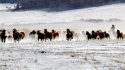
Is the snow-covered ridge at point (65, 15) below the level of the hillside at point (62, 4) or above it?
below

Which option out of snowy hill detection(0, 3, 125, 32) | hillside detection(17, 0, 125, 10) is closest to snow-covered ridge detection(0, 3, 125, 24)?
snowy hill detection(0, 3, 125, 32)

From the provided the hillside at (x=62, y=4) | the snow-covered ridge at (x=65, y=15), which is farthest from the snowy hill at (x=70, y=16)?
the hillside at (x=62, y=4)

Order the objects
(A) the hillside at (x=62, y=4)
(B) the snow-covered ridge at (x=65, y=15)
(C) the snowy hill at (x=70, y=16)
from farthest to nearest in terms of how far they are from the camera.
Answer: (A) the hillside at (x=62, y=4), (B) the snow-covered ridge at (x=65, y=15), (C) the snowy hill at (x=70, y=16)

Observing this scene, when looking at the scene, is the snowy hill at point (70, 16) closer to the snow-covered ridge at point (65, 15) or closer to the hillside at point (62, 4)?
the snow-covered ridge at point (65, 15)

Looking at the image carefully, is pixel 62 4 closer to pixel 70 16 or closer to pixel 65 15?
pixel 65 15

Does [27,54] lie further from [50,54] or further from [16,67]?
[16,67]

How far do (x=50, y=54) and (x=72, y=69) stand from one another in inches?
249

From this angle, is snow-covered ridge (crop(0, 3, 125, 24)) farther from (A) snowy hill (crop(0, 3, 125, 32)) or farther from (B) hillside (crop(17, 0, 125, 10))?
(B) hillside (crop(17, 0, 125, 10))

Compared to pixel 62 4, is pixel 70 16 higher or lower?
lower

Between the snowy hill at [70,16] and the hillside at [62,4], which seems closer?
the snowy hill at [70,16]

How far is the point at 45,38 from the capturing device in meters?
40.3

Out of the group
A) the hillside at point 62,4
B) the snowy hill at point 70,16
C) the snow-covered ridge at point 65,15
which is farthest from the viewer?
the hillside at point 62,4

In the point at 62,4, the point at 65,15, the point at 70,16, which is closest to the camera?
the point at 70,16

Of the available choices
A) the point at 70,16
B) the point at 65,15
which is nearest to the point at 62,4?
the point at 65,15
